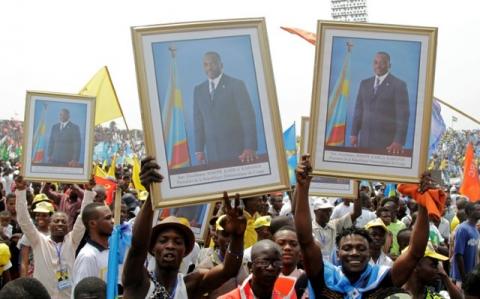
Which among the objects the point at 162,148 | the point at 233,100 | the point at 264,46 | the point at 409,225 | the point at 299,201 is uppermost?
the point at 264,46

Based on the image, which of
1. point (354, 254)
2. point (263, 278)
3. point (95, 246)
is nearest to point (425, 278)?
point (354, 254)

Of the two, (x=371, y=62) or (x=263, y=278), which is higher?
(x=371, y=62)

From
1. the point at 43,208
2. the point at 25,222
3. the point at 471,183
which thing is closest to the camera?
the point at 25,222

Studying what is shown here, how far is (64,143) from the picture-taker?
7980 mm

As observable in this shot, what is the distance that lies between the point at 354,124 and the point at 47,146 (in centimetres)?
441

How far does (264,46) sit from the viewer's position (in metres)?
4.23

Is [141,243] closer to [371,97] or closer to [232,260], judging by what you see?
[232,260]

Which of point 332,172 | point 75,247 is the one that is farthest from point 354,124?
point 75,247

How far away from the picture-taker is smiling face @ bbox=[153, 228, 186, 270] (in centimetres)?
412

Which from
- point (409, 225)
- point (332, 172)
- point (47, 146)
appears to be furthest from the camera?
point (409, 225)

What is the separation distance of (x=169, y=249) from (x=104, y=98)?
5.45 m

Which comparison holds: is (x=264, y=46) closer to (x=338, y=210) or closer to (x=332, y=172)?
(x=332, y=172)

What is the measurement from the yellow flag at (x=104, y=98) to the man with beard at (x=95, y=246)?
3360 millimetres

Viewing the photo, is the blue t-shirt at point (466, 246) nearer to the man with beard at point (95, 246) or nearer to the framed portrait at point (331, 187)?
the framed portrait at point (331, 187)
